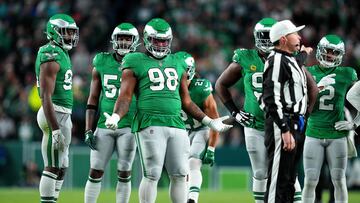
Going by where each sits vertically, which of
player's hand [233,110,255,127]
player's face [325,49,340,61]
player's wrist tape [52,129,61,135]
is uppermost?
player's face [325,49,340,61]

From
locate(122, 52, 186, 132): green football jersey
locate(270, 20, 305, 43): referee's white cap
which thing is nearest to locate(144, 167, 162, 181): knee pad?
locate(122, 52, 186, 132): green football jersey

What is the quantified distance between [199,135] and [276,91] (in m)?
2.64

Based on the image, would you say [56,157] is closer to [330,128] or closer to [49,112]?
[49,112]

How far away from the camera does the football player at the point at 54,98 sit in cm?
947

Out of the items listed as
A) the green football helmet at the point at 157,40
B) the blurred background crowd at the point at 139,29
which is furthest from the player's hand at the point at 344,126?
the blurred background crowd at the point at 139,29

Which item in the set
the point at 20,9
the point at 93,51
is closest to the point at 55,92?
the point at 93,51

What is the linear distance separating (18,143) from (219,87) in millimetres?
8034

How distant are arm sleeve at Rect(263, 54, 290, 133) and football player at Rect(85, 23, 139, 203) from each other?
2.06 m

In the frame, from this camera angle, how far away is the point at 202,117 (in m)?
9.16

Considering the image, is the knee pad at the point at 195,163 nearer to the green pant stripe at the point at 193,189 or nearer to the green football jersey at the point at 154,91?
the green pant stripe at the point at 193,189

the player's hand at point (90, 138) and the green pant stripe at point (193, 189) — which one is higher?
the player's hand at point (90, 138)

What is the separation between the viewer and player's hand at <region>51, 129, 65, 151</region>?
31.0 ft

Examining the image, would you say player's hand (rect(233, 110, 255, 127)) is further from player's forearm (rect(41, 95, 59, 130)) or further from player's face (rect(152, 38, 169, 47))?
player's forearm (rect(41, 95, 59, 130))

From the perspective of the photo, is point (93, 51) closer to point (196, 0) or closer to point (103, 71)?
point (196, 0)
